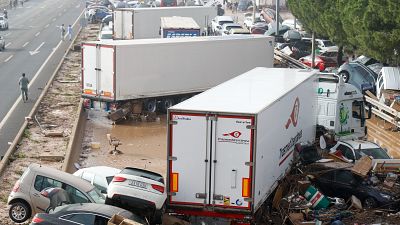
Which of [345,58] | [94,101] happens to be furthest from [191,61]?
[345,58]

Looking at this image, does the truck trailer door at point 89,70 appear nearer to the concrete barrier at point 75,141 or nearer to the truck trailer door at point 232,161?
the concrete barrier at point 75,141

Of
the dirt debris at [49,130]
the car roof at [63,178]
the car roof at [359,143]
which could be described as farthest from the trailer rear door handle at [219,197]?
the car roof at [359,143]

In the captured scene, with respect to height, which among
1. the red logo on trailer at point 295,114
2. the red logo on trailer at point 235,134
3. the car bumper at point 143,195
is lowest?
the car bumper at point 143,195

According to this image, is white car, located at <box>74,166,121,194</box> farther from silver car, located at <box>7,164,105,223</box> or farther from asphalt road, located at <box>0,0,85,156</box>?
asphalt road, located at <box>0,0,85,156</box>

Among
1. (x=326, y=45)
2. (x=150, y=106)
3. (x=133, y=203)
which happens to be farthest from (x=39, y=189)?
(x=326, y=45)

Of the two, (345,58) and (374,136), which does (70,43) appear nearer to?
(345,58)

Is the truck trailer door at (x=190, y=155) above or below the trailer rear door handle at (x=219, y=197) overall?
above

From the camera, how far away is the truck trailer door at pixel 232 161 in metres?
15.2

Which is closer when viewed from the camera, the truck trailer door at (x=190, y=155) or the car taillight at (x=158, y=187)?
the truck trailer door at (x=190, y=155)

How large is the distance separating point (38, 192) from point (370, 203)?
7.80 m

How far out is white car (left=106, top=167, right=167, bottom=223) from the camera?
50.8 ft

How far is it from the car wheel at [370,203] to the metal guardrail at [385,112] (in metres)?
12.1

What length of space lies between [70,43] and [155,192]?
45286mm

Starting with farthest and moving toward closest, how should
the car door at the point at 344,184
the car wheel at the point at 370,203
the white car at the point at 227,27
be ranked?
the white car at the point at 227,27 < the car door at the point at 344,184 < the car wheel at the point at 370,203
